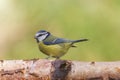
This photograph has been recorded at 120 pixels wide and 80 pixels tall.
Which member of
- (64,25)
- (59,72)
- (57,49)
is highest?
(64,25)

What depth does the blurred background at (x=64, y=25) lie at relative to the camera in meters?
3.50

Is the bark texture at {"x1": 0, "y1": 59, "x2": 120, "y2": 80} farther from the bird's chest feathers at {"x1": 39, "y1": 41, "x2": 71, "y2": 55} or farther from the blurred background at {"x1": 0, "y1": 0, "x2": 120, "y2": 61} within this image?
the blurred background at {"x1": 0, "y1": 0, "x2": 120, "y2": 61}

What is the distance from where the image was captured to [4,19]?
3.78 m

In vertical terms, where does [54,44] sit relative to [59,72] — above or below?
above

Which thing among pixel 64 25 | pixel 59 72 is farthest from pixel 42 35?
pixel 64 25

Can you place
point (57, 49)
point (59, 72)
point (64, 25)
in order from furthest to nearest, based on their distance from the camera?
1. point (64, 25)
2. point (57, 49)
3. point (59, 72)

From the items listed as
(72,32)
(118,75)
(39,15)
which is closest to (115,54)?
(72,32)

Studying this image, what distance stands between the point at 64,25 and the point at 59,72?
2.07 m

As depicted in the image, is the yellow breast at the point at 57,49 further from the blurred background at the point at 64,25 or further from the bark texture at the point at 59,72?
the blurred background at the point at 64,25

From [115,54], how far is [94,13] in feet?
1.41

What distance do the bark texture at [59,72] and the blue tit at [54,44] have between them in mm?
253

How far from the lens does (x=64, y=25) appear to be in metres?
3.68

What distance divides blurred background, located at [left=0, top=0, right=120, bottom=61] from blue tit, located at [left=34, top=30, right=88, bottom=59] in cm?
141

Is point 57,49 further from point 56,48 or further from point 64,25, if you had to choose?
point 64,25
